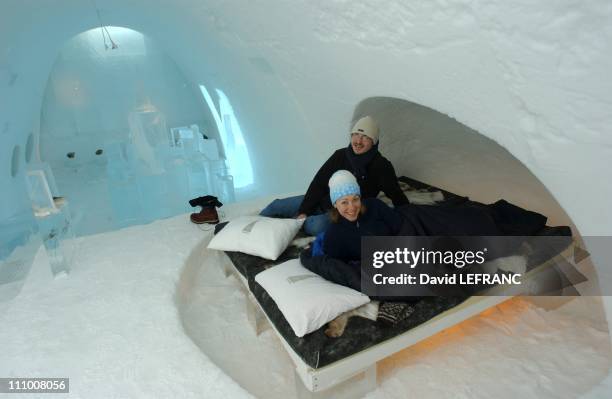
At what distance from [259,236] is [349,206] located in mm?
631

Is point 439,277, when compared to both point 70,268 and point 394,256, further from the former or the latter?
point 70,268

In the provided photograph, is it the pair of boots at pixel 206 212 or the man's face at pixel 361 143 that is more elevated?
the man's face at pixel 361 143

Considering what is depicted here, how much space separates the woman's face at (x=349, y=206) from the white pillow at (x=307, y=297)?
1.07 feet

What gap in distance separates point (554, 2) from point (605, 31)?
0.51ft

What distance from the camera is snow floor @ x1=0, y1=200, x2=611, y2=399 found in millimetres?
1691

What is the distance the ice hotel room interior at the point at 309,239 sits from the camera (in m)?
1.39

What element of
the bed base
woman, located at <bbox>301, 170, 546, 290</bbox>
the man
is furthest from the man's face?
the bed base

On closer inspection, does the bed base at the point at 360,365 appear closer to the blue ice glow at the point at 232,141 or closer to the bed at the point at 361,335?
the bed at the point at 361,335

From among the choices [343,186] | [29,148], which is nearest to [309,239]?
[343,186]

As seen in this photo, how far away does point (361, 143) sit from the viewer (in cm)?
250

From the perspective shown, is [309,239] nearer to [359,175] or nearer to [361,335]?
[359,175]

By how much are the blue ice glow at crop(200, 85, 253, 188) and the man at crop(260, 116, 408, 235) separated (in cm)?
358

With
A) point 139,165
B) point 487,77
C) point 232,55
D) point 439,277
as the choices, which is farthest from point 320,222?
point 139,165

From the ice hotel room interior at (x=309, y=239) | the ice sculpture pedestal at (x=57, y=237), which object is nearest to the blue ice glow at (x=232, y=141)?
the ice hotel room interior at (x=309, y=239)
